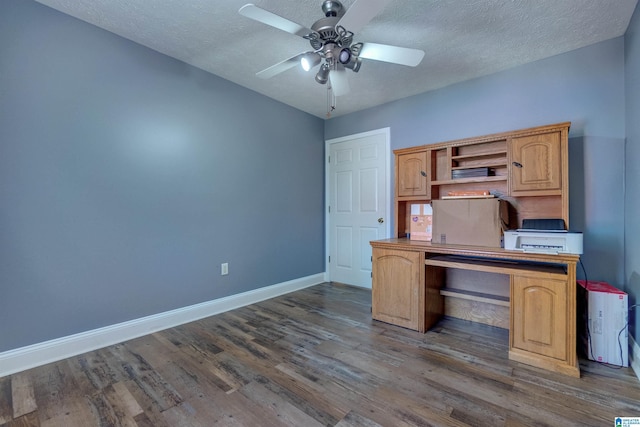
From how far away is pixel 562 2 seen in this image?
6.17 feet

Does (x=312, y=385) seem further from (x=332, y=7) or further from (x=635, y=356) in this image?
(x=332, y=7)

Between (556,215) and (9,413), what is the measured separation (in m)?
3.97

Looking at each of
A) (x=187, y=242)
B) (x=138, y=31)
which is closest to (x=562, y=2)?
(x=138, y=31)

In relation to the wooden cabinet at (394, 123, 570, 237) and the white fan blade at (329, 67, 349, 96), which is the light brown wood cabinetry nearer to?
the wooden cabinet at (394, 123, 570, 237)

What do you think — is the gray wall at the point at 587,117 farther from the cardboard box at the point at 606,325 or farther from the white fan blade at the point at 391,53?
the white fan blade at the point at 391,53

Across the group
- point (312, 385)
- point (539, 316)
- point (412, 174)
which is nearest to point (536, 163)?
point (412, 174)

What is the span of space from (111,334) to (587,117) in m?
4.35

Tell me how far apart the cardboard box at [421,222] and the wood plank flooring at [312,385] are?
98 centimetres

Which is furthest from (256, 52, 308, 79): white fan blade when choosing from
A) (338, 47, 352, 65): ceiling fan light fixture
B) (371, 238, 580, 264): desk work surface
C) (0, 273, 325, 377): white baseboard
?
(0, 273, 325, 377): white baseboard

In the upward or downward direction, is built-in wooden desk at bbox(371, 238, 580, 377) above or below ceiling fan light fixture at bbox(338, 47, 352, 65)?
below

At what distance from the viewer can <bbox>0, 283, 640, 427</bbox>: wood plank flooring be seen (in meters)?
1.47

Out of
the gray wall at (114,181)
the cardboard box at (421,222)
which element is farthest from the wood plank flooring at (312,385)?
the cardboard box at (421,222)

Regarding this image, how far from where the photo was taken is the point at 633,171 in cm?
202

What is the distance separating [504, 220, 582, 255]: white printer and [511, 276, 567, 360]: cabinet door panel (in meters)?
0.25
